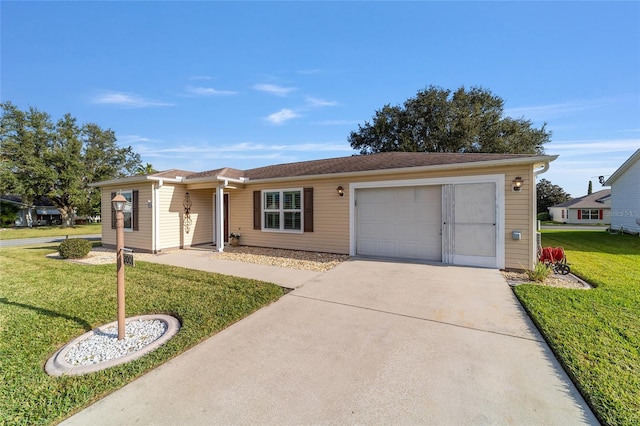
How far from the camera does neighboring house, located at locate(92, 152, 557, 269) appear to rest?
252 inches

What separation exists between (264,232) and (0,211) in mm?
32535

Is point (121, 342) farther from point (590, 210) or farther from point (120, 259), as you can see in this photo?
point (590, 210)

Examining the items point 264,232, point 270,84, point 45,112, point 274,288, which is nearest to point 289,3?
point 270,84

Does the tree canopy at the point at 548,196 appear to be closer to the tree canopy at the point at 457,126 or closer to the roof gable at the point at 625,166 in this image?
the tree canopy at the point at 457,126

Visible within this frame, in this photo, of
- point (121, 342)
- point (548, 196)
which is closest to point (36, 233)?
point (121, 342)

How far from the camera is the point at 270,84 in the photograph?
1091 cm

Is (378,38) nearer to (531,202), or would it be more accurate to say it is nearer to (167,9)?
(167,9)

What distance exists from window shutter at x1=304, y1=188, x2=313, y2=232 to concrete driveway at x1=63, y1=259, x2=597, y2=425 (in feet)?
15.8

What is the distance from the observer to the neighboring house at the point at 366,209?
640 cm

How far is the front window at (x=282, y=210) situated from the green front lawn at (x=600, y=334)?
21.0 feet

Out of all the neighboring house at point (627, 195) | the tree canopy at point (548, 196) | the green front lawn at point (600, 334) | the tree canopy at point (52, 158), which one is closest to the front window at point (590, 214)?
the tree canopy at point (548, 196)

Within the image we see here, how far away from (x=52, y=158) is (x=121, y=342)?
3046cm

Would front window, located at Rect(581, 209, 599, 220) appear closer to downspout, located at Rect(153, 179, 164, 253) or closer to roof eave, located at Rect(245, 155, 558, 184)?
roof eave, located at Rect(245, 155, 558, 184)

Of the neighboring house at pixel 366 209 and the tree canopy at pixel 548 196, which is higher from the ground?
the tree canopy at pixel 548 196
